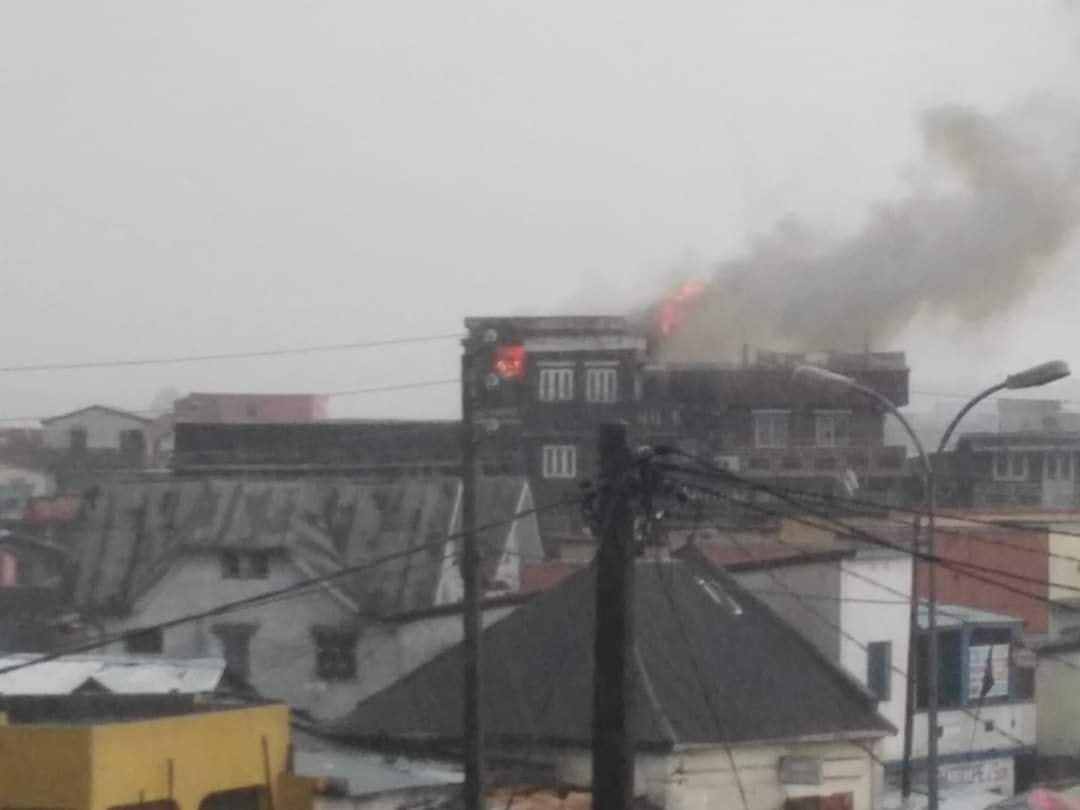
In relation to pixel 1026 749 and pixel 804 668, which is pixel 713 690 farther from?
pixel 1026 749

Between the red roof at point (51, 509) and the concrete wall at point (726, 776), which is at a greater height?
the red roof at point (51, 509)

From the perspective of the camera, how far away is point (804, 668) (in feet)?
75.0

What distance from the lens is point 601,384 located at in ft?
173

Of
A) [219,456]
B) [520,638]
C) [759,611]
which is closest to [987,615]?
[759,611]

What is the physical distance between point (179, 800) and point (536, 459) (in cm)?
3565

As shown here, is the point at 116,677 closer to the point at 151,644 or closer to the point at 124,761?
the point at 124,761

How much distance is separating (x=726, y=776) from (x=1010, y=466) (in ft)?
127

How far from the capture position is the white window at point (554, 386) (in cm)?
5219

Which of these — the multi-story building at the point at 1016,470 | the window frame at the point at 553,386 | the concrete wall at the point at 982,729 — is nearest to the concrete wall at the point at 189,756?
the concrete wall at the point at 982,729

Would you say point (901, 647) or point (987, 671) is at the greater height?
point (901, 647)

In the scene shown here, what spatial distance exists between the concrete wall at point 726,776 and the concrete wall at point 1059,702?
12.1m

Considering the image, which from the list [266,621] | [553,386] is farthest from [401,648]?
[553,386]

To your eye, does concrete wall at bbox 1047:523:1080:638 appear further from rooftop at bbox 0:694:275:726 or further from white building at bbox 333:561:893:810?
rooftop at bbox 0:694:275:726

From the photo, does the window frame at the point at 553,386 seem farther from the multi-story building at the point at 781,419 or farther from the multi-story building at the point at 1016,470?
the multi-story building at the point at 1016,470
